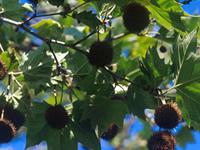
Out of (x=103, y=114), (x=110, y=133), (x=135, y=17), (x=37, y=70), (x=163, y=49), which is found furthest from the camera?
(x=163, y=49)

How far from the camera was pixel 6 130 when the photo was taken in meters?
3.09

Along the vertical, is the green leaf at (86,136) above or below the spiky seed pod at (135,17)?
below

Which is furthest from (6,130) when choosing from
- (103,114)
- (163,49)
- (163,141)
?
(163,49)

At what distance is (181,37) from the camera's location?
3.13 metres

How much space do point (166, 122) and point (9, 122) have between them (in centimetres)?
76

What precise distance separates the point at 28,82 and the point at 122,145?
6.31 metres

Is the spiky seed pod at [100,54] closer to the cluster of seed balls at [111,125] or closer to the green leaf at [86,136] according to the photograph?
the cluster of seed balls at [111,125]

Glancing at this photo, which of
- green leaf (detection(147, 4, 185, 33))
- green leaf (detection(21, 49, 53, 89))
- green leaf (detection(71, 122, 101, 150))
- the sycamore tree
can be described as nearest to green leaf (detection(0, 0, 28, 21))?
the sycamore tree

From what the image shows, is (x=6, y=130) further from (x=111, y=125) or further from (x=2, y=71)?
(x=111, y=125)

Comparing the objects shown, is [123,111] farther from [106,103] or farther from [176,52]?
[176,52]

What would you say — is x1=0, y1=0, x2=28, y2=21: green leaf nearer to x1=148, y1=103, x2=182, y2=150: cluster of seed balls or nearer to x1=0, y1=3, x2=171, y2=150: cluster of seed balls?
x1=0, y1=3, x2=171, y2=150: cluster of seed balls

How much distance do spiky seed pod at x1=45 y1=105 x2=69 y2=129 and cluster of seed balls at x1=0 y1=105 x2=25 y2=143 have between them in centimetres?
19

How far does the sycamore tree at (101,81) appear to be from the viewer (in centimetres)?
288

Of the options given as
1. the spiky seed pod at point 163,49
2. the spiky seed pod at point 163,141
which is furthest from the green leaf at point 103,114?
the spiky seed pod at point 163,49
